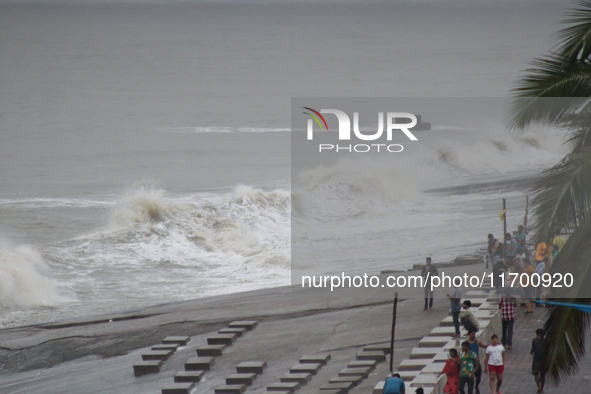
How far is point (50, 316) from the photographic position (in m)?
22.5

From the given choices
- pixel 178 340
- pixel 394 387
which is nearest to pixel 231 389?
pixel 178 340

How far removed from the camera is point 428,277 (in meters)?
14.2

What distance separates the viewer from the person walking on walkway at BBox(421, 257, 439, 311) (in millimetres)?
13919

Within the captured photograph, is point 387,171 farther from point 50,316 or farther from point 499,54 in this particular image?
point 499,54

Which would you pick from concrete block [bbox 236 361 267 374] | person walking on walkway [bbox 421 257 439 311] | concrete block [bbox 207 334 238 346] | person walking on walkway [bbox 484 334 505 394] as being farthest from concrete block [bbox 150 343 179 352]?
person walking on walkway [bbox 484 334 505 394]

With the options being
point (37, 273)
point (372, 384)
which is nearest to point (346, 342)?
point (372, 384)

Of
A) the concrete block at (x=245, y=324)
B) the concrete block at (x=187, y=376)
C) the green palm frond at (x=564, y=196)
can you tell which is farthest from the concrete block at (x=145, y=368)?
the green palm frond at (x=564, y=196)

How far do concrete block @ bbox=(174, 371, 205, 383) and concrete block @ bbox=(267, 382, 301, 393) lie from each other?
5.00ft

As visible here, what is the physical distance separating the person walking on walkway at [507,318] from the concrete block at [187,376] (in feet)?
16.8

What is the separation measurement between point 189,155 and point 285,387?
5765 cm

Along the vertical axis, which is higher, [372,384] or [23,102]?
[23,102]

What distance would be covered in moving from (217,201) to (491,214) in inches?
1095

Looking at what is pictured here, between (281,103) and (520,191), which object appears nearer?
(520,191)

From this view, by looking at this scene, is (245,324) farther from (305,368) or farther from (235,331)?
(305,368)
